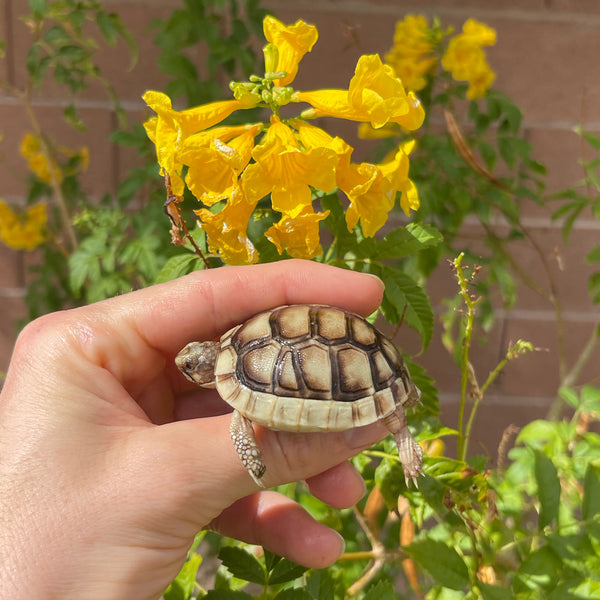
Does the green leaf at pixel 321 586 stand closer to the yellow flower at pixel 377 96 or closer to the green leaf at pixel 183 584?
the green leaf at pixel 183 584

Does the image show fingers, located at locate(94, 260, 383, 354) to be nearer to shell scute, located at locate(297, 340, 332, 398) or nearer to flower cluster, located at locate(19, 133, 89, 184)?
shell scute, located at locate(297, 340, 332, 398)

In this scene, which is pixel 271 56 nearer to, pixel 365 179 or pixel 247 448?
pixel 365 179

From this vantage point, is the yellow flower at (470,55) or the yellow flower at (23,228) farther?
the yellow flower at (23,228)

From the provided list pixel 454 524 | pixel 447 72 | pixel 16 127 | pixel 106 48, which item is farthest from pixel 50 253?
pixel 454 524

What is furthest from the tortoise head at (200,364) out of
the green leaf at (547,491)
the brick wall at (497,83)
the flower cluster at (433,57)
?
the brick wall at (497,83)

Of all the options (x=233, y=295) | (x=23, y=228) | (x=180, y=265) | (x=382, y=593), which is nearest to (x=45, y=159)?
(x=23, y=228)
